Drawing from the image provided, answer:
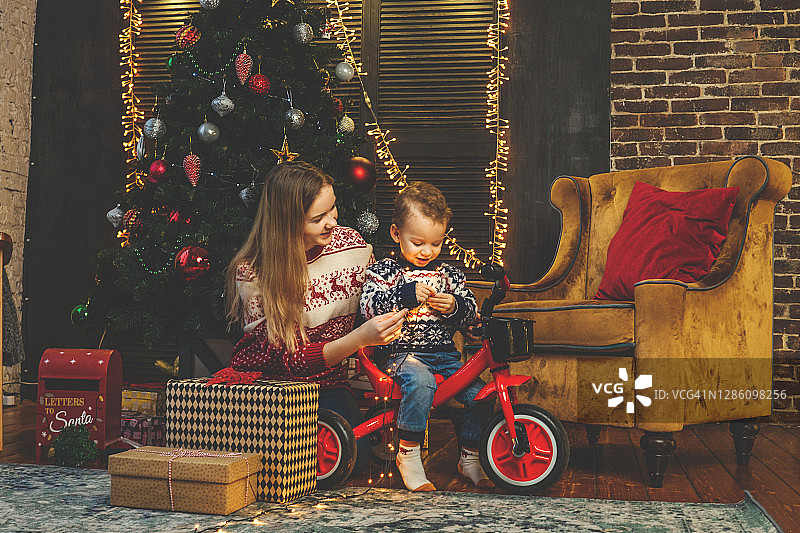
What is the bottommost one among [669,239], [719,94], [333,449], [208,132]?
[333,449]

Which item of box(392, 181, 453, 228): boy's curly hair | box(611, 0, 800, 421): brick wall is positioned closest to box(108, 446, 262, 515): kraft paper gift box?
box(392, 181, 453, 228): boy's curly hair

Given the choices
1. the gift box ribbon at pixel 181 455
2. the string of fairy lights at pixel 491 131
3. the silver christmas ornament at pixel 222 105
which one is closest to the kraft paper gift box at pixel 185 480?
the gift box ribbon at pixel 181 455

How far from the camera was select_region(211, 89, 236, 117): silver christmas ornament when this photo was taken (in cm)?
295

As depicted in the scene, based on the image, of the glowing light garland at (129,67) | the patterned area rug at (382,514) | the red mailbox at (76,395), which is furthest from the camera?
the glowing light garland at (129,67)

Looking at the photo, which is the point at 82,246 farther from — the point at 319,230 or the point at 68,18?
the point at 319,230

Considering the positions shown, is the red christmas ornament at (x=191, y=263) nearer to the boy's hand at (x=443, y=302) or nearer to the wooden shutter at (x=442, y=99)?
the boy's hand at (x=443, y=302)

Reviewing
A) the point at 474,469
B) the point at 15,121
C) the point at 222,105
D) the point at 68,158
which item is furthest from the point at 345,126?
the point at 15,121

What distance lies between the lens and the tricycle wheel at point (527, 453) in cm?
210

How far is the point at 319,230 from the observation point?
2.39 metres

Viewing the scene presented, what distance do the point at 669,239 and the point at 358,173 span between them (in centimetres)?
116

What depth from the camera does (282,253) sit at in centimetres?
233

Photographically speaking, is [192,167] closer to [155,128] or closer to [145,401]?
[155,128]

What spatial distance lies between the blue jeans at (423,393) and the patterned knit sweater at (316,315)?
0.18m

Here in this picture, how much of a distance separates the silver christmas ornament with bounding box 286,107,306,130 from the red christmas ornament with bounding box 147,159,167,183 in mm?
502
